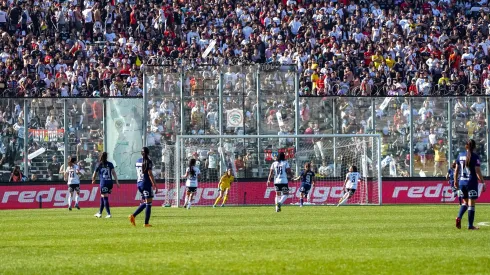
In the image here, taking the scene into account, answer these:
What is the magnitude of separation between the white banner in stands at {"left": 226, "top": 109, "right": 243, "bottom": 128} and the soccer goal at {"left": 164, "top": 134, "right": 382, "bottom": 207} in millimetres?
695

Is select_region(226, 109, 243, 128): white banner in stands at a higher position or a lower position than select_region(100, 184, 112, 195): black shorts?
higher

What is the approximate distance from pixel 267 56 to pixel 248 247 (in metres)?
30.4

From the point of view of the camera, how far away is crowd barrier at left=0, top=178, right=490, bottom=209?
A: 4244cm

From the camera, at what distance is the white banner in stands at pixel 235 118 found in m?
42.9

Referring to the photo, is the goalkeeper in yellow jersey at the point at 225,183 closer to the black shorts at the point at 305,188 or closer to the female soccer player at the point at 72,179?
the black shorts at the point at 305,188

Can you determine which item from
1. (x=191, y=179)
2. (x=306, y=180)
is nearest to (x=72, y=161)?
(x=191, y=179)

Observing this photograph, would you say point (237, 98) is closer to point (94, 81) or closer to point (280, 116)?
point (280, 116)

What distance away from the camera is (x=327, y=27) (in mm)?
51781

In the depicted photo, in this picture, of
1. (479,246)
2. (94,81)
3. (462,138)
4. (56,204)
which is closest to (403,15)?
(462,138)

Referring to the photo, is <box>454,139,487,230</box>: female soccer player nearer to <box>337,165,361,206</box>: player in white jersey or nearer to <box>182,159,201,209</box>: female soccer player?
<box>182,159,201,209</box>: female soccer player

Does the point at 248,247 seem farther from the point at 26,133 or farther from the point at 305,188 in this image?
the point at 26,133

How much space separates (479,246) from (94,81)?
28626 millimetres

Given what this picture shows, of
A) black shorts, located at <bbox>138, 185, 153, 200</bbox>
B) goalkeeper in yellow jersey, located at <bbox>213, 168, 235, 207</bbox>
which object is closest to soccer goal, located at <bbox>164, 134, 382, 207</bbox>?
goalkeeper in yellow jersey, located at <bbox>213, 168, 235, 207</bbox>

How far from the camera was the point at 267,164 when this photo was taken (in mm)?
42875
